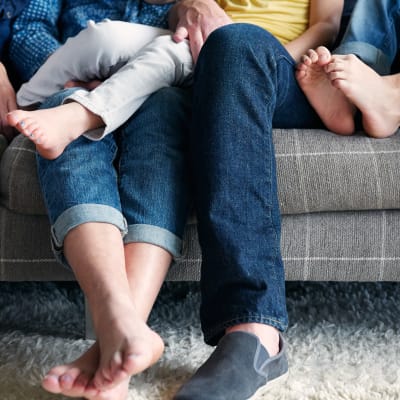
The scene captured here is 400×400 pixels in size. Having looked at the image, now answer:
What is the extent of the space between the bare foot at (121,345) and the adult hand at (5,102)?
2.14ft

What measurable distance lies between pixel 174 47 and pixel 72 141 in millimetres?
334

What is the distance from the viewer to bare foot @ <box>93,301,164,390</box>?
35.1 inches

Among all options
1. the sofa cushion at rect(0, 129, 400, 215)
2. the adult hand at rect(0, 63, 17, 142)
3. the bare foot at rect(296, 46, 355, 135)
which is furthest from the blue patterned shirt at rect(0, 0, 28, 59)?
the bare foot at rect(296, 46, 355, 135)

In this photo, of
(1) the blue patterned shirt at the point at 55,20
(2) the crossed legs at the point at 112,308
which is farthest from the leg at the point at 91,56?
(2) the crossed legs at the point at 112,308

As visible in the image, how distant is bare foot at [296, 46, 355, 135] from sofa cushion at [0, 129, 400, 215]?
5 cm

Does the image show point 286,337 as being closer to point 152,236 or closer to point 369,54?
point 152,236

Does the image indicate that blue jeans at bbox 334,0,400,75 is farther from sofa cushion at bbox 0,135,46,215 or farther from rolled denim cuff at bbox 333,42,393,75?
sofa cushion at bbox 0,135,46,215

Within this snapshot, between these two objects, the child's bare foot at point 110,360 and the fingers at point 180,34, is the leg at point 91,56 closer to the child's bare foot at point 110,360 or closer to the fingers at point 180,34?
the fingers at point 180,34

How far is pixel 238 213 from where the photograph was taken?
3.57ft

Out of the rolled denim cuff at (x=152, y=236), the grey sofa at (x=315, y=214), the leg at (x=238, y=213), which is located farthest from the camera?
the grey sofa at (x=315, y=214)

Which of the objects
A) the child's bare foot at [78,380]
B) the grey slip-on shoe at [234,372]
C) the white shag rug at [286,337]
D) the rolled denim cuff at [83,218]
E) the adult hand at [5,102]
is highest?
the rolled denim cuff at [83,218]

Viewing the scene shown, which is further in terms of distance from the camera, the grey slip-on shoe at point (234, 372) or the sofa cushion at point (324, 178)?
the sofa cushion at point (324, 178)

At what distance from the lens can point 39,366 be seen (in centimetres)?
122

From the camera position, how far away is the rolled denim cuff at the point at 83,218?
108cm
